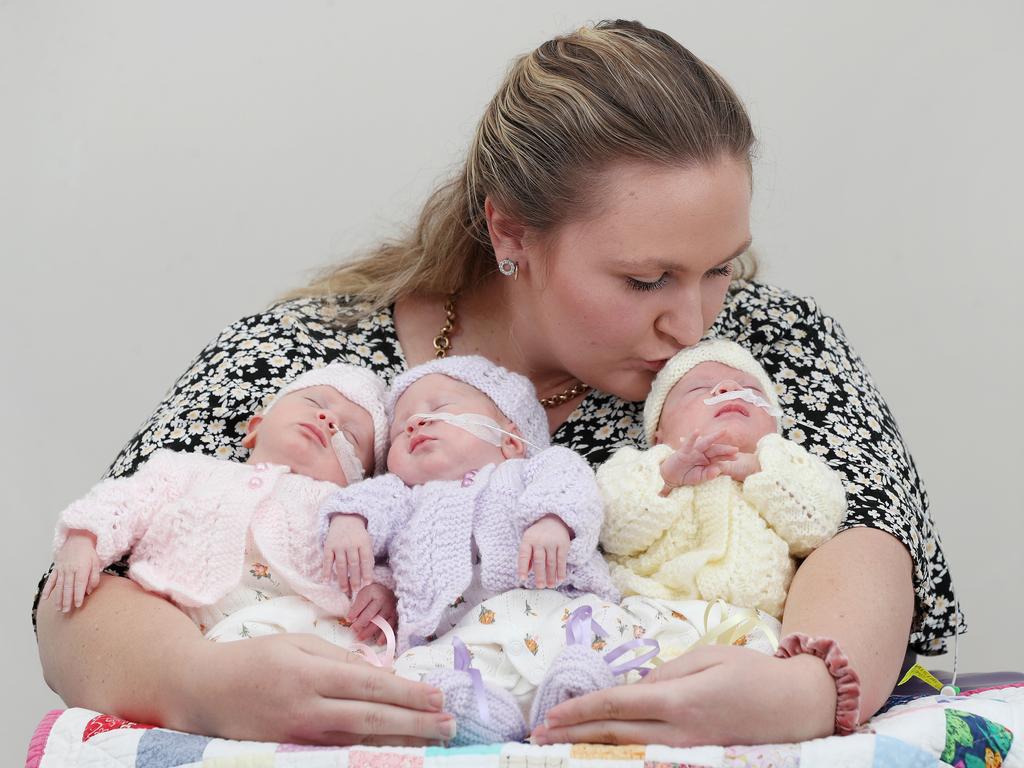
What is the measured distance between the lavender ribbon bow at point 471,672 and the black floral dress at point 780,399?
2.06ft

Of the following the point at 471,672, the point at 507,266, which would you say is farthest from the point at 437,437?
the point at 471,672

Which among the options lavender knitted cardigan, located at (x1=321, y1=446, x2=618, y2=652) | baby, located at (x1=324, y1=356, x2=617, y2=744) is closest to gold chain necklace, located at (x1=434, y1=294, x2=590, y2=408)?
baby, located at (x1=324, y1=356, x2=617, y2=744)

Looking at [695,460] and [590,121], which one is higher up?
[590,121]

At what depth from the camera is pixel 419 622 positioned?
198cm

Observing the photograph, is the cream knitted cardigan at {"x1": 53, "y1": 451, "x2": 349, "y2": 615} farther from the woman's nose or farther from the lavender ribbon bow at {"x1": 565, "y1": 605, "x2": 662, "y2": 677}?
the lavender ribbon bow at {"x1": 565, "y1": 605, "x2": 662, "y2": 677}

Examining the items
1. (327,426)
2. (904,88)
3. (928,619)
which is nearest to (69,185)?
(327,426)

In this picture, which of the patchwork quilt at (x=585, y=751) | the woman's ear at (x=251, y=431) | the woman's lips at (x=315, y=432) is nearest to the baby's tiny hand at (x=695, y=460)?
the patchwork quilt at (x=585, y=751)

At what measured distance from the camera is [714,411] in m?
2.20

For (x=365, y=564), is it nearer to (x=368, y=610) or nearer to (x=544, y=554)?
(x=368, y=610)

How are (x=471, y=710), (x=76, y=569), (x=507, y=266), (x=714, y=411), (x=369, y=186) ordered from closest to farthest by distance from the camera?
(x=471, y=710)
(x=76, y=569)
(x=714, y=411)
(x=507, y=266)
(x=369, y=186)

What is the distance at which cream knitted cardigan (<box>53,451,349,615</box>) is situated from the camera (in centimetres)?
204

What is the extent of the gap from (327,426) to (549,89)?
0.69 meters

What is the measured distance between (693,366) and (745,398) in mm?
117

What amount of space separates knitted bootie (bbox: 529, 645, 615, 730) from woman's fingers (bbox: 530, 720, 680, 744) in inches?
2.1
